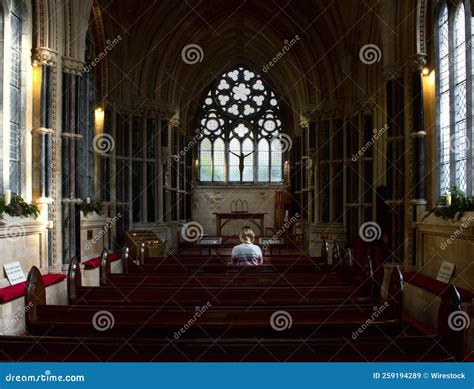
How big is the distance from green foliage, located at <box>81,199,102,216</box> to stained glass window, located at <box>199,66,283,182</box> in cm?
1190

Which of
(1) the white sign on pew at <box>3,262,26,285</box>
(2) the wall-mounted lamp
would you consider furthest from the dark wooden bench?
(2) the wall-mounted lamp

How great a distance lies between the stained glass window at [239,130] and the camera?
24344mm

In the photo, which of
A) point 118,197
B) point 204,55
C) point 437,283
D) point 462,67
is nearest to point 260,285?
point 437,283

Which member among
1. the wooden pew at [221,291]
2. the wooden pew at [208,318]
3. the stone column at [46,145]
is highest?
the stone column at [46,145]

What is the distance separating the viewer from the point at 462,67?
8023 mm

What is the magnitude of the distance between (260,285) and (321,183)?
915 cm

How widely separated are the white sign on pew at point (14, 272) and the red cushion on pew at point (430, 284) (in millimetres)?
5955

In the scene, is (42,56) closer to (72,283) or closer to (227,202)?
(72,283)

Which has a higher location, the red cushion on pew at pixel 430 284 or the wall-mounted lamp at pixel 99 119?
the wall-mounted lamp at pixel 99 119

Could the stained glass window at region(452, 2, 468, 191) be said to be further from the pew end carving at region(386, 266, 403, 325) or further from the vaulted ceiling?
the pew end carving at region(386, 266, 403, 325)

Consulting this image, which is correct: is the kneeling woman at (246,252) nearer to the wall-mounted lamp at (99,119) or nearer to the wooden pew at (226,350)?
the wooden pew at (226,350)

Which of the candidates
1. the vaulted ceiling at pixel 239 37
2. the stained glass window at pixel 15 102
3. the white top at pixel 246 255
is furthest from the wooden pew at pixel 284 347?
the vaulted ceiling at pixel 239 37

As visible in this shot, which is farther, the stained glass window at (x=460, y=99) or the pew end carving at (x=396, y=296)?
the stained glass window at (x=460, y=99)

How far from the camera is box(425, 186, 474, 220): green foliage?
7246 mm
